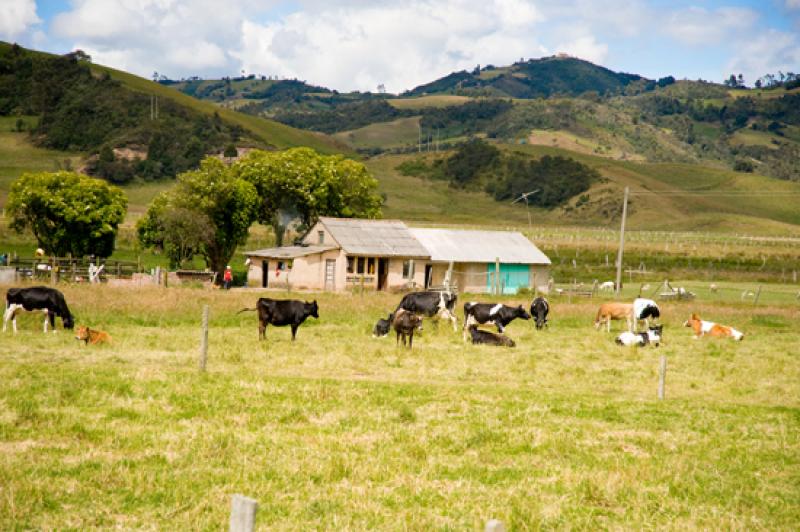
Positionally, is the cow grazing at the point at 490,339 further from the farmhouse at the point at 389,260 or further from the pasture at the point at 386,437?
the farmhouse at the point at 389,260

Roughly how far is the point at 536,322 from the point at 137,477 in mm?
19341

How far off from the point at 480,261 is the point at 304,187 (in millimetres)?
12601

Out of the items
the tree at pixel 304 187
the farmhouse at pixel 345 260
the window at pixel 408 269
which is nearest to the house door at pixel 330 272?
the farmhouse at pixel 345 260

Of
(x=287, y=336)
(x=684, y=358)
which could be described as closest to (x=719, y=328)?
(x=684, y=358)

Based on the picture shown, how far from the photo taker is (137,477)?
8969mm

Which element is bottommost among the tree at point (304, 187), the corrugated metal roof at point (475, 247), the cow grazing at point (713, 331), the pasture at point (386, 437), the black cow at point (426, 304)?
the pasture at point (386, 437)

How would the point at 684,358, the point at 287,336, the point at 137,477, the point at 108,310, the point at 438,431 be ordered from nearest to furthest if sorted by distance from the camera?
the point at 137,477
the point at 438,431
the point at 684,358
the point at 287,336
the point at 108,310

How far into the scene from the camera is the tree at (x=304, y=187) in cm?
5409

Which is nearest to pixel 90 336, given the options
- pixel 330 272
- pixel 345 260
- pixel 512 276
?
pixel 345 260

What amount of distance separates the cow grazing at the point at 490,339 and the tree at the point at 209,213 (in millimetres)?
29027

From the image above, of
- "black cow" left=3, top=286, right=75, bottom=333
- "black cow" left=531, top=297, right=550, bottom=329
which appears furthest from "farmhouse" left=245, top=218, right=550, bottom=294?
"black cow" left=3, top=286, right=75, bottom=333

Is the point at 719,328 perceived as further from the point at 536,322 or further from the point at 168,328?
the point at 168,328

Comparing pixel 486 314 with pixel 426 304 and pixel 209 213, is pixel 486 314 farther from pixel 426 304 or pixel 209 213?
pixel 209 213

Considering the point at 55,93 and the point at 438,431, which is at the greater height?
the point at 55,93
